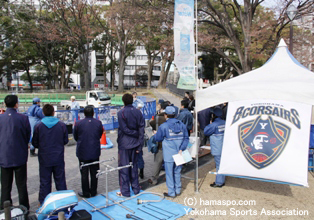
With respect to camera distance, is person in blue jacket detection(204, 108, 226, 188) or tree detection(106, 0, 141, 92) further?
tree detection(106, 0, 141, 92)

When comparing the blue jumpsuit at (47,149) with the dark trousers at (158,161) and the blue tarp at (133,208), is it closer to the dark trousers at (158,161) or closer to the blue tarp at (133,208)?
the blue tarp at (133,208)

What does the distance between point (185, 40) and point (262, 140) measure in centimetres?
246

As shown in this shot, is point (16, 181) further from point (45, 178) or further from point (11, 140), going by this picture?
point (11, 140)

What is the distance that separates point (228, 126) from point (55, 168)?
132 inches

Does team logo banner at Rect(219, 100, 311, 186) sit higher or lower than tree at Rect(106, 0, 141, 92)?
lower

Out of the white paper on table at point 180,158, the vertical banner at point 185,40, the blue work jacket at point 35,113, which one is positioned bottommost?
the white paper on table at point 180,158

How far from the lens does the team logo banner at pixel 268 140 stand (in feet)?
15.9

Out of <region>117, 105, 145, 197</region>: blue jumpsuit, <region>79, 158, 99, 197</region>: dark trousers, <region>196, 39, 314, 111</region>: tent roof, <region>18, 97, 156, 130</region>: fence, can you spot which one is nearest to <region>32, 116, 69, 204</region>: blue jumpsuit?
<region>79, 158, 99, 197</region>: dark trousers

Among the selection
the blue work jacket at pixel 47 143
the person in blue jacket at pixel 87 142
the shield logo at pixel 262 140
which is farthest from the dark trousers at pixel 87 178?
the shield logo at pixel 262 140

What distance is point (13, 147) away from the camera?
13.7 ft

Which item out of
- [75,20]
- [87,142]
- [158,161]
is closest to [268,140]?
[158,161]

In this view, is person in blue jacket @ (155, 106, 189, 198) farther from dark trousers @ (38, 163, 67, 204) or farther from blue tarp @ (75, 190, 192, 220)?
dark trousers @ (38, 163, 67, 204)

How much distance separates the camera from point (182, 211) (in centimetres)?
457

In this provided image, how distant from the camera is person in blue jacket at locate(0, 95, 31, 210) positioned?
4.16 meters
